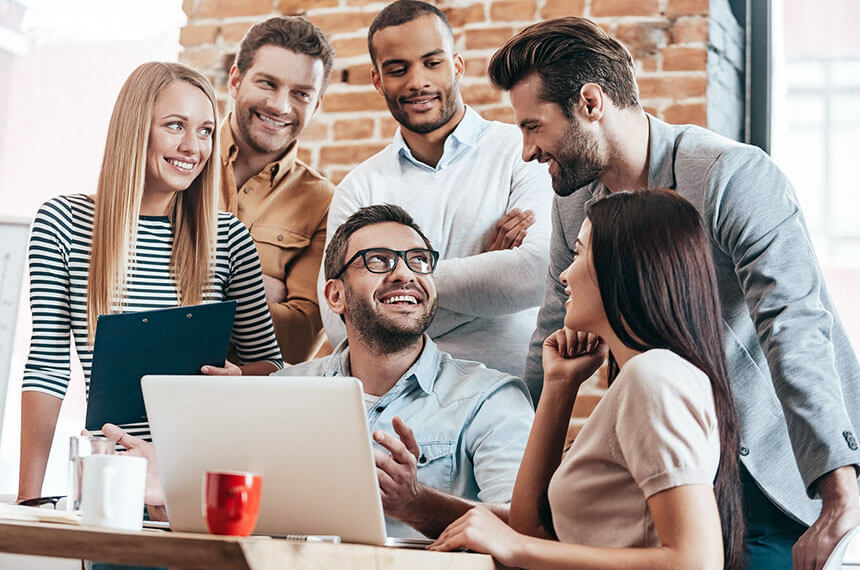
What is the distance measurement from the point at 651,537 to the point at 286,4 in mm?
2498

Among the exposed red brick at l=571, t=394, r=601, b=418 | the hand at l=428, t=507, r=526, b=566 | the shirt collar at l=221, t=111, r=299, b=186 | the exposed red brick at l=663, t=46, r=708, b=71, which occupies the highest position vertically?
the exposed red brick at l=663, t=46, r=708, b=71

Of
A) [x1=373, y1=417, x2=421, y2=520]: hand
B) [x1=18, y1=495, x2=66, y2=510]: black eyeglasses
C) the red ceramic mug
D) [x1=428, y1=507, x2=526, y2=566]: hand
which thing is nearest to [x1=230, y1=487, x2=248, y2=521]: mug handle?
the red ceramic mug

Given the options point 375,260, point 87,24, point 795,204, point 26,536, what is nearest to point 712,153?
point 795,204

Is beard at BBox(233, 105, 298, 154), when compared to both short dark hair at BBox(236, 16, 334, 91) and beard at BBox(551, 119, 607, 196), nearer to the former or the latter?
short dark hair at BBox(236, 16, 334, 91)

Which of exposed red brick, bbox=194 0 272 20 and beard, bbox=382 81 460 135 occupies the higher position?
exposed red brick, bbox=194 0 272 20

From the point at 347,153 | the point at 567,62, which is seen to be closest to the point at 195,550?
the point at 567,62

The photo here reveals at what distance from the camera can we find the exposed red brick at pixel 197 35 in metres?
3.34

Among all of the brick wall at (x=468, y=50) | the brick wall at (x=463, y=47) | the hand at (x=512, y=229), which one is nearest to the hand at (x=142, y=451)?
the hand at (x=512, y=229)

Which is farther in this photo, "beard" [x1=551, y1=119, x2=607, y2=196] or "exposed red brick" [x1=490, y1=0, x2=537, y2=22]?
"exposed red brick" [x1=490, y1=0, x2=537, y2=22]

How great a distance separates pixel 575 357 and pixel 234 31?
2.07 meters

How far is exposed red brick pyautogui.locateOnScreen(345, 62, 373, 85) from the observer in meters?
3.17

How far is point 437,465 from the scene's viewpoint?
1942mm

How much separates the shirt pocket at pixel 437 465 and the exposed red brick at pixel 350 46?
64.2 inches

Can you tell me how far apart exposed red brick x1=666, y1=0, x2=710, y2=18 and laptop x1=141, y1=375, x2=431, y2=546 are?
204cm
